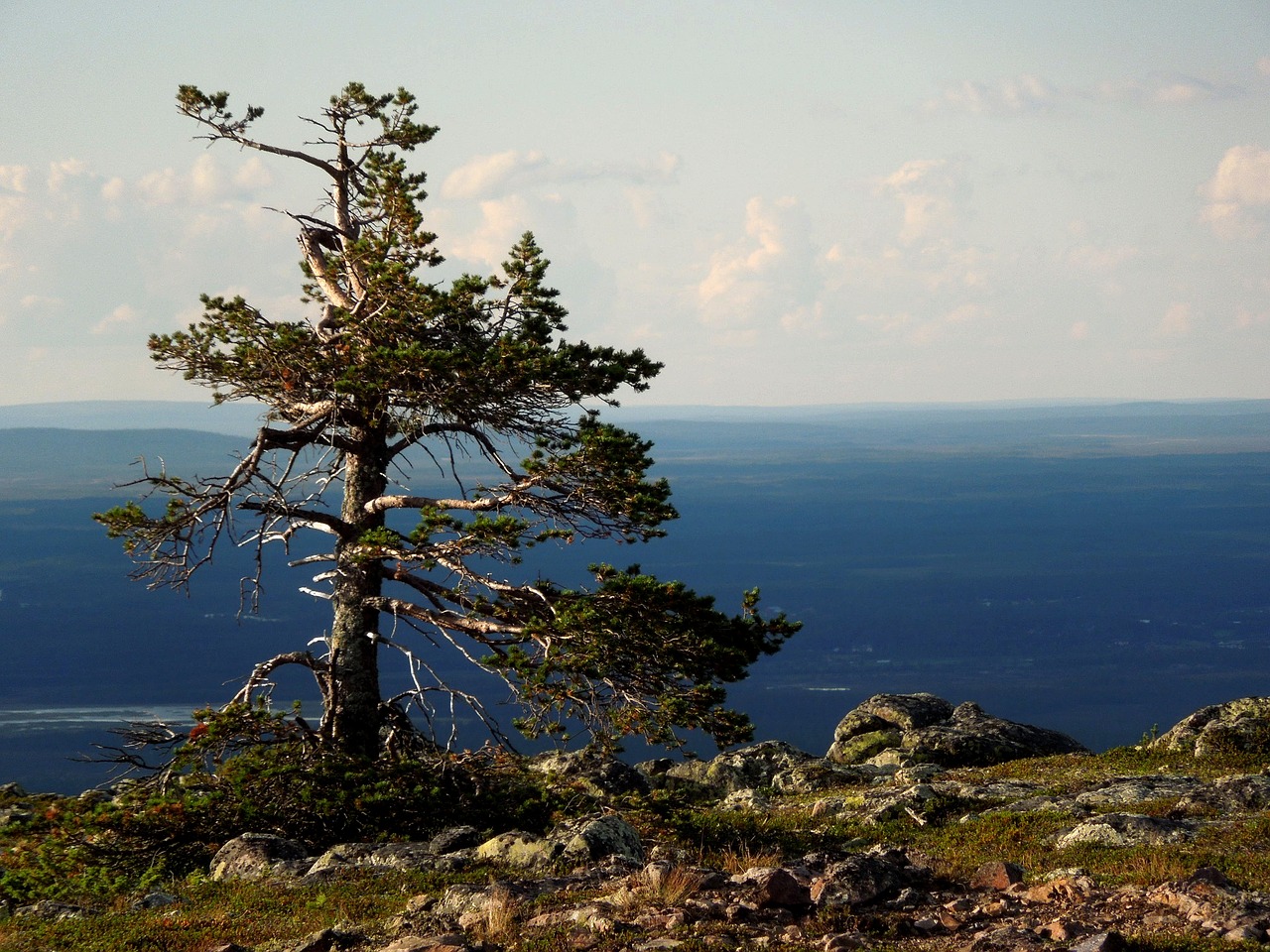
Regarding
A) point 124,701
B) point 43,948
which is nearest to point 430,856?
point 43,948

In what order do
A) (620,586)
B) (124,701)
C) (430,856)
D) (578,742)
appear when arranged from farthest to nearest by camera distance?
(124,701) < (578,742) < (620,586) < (430,856)

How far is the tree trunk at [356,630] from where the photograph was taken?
2161 cm

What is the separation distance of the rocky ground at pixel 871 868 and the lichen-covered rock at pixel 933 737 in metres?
3.40

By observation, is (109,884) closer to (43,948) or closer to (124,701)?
(43,948)

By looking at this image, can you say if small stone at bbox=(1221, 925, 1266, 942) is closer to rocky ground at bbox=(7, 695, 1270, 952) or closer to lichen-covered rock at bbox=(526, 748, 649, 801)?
rocky ground at bbox=(7, 695, 1270, 952)

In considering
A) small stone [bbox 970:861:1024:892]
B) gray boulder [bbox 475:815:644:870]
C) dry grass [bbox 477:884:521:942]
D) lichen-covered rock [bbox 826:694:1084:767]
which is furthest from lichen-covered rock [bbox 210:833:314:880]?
lichen-covered rock [bbox 826:694:1084:767]

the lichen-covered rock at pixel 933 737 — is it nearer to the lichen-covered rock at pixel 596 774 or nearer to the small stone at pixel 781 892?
the lichen-covered rock at pixel 596 774

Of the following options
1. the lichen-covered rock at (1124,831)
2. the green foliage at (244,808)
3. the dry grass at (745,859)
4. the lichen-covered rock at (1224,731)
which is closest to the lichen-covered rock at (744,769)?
the green foliage at (244,808)

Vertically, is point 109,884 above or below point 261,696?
below

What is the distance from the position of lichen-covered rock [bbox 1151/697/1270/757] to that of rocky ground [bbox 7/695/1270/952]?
2.3 inches

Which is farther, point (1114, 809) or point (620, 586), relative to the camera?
point (620, 586)

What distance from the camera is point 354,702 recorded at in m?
22.0

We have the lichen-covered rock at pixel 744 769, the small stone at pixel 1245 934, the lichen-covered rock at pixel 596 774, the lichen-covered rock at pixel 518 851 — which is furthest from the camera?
the lichen-covered rock at pixel 744 769

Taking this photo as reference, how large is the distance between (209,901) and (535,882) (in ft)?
14.4
